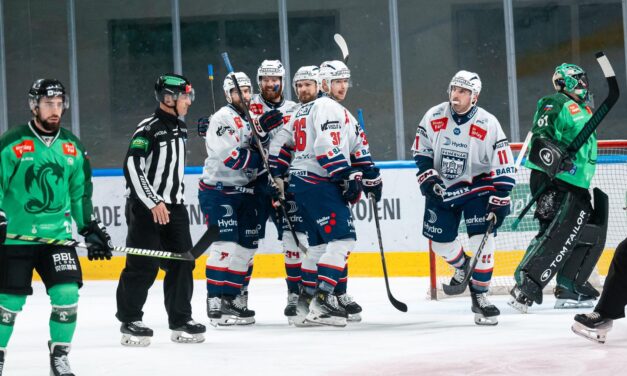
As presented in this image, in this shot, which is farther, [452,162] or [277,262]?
[277,262]

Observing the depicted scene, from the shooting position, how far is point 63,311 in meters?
4.55

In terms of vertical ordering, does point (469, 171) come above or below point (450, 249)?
above

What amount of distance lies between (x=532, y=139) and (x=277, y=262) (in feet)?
9.60

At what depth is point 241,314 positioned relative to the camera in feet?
21.5

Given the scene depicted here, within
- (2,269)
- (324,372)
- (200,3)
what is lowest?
(324,372)

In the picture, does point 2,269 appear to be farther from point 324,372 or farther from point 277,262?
point 277,262

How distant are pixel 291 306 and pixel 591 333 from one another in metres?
1.88

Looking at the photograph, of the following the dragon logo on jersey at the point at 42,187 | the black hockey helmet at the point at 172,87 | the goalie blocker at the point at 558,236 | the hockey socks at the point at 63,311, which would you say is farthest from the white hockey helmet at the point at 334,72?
the hockey socks at the point at 63,311

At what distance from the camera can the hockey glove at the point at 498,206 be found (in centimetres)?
621

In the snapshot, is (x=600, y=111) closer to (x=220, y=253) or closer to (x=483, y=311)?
(x=483, y=311)

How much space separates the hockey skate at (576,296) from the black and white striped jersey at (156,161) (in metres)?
2.35

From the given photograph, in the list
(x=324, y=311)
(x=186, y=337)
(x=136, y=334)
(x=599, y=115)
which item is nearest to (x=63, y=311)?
(x=136, y=334)

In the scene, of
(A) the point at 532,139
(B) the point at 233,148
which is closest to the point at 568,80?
(A) the point at 532,139

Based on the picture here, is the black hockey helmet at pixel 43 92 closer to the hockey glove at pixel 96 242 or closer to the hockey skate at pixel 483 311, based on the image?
the hockey glove at pixel 96 242
